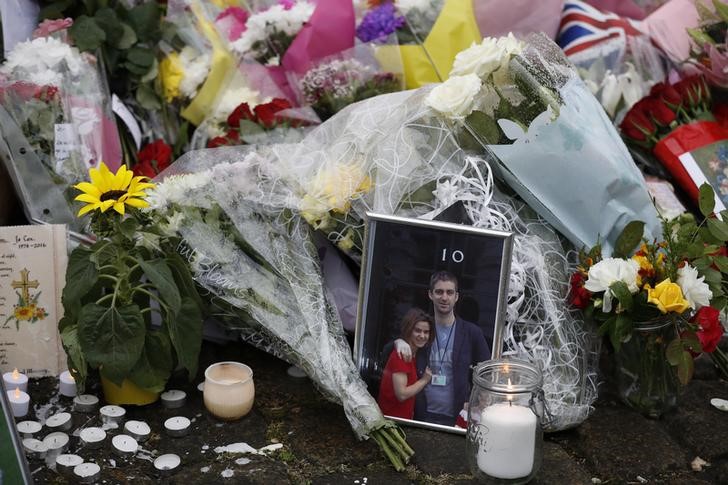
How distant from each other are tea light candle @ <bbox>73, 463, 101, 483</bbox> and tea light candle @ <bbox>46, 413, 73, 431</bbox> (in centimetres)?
21

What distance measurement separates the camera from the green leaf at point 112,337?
237 cm

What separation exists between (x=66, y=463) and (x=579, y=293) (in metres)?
1.33

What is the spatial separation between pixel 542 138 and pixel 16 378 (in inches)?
61.3

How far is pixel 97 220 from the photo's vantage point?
7.91 ft

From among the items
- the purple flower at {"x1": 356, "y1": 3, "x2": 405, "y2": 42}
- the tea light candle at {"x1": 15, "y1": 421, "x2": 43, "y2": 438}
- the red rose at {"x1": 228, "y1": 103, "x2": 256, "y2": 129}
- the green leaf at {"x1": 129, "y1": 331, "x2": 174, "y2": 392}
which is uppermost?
the purple flower at {"x1": 356, "y1": 3, "x2": 405, "y2": 42}

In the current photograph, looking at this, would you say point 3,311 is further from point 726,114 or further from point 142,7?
point 726,114

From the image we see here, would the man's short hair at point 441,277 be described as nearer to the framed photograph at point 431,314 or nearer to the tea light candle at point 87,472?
the framed photograph at point 431,314

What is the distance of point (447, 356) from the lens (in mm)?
2396

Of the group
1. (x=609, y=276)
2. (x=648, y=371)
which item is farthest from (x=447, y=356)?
(x=648, y=371)

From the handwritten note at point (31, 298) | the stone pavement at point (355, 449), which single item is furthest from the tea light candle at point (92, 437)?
the handwritten note at point (31, 298)

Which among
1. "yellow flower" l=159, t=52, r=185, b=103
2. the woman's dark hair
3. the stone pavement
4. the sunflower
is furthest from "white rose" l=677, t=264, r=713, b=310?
"yellow flower" l=159, t=52, r=185, b=103

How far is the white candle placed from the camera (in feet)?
6.89

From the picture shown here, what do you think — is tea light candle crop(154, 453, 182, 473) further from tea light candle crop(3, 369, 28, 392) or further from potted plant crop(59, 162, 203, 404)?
tea light candle crop(3, 369, 28, 392)

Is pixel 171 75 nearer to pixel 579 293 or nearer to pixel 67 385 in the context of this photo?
pixel 67 385
